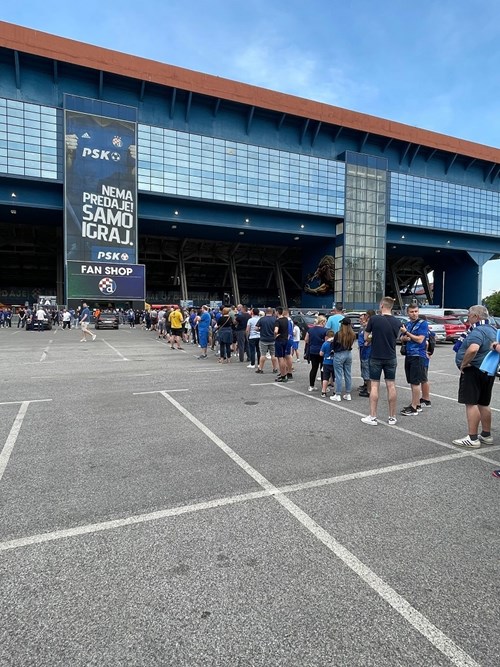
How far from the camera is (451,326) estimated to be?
834 inches

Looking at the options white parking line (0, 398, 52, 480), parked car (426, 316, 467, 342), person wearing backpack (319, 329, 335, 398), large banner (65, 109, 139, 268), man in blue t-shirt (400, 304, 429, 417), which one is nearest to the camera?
white parking line (0, 398, 52, 480)

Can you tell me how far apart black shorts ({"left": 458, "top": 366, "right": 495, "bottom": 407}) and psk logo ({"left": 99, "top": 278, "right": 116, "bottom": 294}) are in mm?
35915

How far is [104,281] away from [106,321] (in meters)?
5.75

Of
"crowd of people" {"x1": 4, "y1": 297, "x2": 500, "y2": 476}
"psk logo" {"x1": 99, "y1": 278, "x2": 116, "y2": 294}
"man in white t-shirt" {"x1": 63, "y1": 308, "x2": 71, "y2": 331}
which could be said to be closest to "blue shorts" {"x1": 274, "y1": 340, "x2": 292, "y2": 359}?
"crowd of people" {"x1": 4, "y1": 297, "x2": 500, "y2": 476}

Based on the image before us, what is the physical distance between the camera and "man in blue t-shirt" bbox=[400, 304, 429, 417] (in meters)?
6.93

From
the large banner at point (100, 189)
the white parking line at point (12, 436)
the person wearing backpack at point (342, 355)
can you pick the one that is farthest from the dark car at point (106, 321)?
the person wearing backpack at point (342, 355)

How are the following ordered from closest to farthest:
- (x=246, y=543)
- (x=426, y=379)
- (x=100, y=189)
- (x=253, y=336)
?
1. (x=246, y=543)
2. (x=426, y=379)
3. (x=253, y=336)
4. (x=100, y=189)

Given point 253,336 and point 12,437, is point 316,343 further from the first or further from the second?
point 12,437

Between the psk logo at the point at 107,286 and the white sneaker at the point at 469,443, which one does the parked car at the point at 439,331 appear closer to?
the white sneaker at the point at 469,443

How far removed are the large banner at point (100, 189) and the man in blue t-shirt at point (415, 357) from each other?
34.4 m

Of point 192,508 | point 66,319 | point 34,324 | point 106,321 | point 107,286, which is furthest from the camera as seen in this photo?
point 107,286

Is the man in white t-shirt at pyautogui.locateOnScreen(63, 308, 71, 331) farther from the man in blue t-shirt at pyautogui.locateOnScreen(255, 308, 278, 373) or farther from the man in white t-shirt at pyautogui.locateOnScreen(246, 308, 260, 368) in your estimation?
the man in blue t-shirt at pyautogui.locateOnScreen(255, 308, 278, 373)

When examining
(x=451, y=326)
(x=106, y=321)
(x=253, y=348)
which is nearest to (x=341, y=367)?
(x=253, y=348)

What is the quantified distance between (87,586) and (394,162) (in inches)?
2154
